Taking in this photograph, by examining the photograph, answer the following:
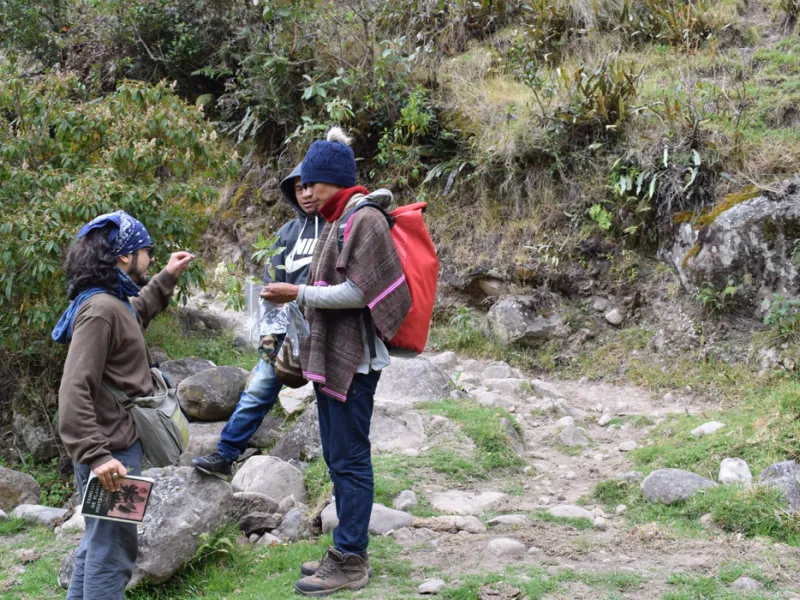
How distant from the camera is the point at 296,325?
11.9 ft

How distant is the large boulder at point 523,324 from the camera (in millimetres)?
8602

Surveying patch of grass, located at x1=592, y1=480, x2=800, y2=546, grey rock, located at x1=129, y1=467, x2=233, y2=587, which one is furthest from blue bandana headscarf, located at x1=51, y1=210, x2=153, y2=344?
patch of grass, located at x1=592, y1=480, x2=800, y2=546

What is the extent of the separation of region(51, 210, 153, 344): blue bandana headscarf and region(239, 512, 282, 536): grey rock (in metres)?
1.82

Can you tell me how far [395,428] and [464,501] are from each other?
3.91 feet

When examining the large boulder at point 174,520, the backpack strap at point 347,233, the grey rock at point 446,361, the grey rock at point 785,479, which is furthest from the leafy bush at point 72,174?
the grey rock at point 785,479

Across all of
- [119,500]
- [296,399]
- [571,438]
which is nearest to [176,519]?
[119,500]

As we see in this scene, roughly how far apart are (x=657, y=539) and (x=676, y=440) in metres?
1.82

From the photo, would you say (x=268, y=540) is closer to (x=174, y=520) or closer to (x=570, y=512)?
(x=174, y=520)

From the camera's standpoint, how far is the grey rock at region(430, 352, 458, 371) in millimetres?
8289

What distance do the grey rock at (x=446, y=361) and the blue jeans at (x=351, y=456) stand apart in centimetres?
465

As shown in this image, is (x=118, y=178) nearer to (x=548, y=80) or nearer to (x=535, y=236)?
(x=535, y=236)

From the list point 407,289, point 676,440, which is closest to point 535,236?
point 676,440

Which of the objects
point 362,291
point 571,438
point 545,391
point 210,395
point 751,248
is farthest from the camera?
point 545,391

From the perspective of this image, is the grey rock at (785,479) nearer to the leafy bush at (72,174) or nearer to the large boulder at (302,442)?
the large boulder at (302,442)
